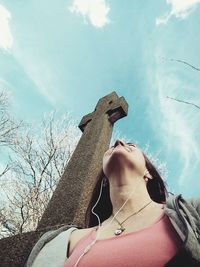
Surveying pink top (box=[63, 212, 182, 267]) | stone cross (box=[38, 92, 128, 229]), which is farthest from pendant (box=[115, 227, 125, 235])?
stone cross (box=[38, 92, 128, 229])

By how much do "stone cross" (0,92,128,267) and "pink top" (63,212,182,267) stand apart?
0.97 metres

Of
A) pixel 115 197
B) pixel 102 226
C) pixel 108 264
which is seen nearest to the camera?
pixel 108 264

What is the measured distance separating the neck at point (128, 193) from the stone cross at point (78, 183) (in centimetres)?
67

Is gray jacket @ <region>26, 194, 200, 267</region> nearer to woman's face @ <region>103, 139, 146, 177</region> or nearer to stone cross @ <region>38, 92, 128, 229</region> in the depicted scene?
woman's face @ <region>103, 139, 146, 177</region>

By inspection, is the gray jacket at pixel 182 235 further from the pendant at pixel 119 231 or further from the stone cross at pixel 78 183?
the stone cross at pixel 78 183

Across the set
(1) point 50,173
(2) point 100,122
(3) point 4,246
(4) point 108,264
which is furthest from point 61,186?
(1) point 50,173

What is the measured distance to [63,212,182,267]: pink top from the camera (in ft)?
5.29

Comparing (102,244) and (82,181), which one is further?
(82,181)

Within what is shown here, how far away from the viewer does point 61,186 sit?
3.82m

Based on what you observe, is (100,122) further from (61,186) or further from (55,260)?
(55,260)

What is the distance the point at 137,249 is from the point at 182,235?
0.77 ft

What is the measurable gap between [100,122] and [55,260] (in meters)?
3.30

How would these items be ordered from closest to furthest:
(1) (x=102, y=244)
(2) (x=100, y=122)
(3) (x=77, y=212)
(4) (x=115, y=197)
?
1. (1) (x=102, y=244)
2. (4) (x=115, y=197)
3. (3) (x=77, y=212)
4. (2) (x=100, y=122)

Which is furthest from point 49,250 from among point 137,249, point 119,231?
point 137,249
